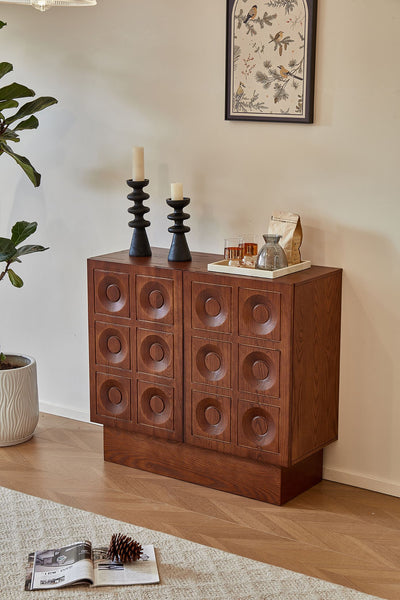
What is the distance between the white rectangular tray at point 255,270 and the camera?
3.08 metres

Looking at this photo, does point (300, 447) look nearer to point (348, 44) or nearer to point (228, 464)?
point (228, 464)

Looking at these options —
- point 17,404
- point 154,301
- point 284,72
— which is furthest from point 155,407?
point 284,72

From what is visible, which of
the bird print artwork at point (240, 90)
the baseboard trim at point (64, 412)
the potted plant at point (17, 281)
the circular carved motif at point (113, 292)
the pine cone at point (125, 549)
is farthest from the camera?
the baseboard trim at point (64, 412)

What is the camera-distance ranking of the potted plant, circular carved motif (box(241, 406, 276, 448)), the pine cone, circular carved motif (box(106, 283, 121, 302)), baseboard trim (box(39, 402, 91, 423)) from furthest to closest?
1. baseboard trim (box(39, 402, 91, 423))
2. the potted plant
3. circular carved motif (box(106, 283, 121, 302))
4. circular carved motif (box(241, 406, 276, 448))
5. the pine cone

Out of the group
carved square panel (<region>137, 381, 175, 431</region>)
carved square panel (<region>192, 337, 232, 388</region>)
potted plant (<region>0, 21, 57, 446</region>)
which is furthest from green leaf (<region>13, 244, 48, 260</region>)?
carved square panel (<region>192, 337, 232, 388</region>)

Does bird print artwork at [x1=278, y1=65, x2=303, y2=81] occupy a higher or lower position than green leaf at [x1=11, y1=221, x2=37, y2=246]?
higher

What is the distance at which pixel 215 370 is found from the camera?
3.26 m

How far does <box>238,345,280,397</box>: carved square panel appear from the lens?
3086 mm

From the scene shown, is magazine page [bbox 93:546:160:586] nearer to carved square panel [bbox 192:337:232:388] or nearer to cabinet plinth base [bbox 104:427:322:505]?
cabinet plinth base [bbox 104:427:322:505]

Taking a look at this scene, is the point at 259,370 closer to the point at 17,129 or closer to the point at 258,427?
the point at 258,427

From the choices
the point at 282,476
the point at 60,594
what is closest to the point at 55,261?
the point at 282,476

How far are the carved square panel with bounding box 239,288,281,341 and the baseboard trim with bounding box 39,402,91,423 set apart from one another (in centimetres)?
128

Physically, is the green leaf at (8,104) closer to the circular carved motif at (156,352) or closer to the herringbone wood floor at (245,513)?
the circular carved motif at (156,352)

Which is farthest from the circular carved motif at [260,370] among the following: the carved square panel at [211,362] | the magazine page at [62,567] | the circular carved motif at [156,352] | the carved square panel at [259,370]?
the magazine page at [62,567]
